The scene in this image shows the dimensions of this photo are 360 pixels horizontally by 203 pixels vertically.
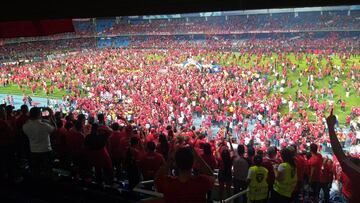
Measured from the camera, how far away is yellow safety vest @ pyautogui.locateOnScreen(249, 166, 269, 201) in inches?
155

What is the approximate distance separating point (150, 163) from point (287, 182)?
1479 millimetres

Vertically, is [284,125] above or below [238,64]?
below

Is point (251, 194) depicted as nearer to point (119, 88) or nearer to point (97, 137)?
point (97, 137)

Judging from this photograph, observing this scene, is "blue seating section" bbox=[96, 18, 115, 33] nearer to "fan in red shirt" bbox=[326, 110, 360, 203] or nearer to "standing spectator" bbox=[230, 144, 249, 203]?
"standing spectator" bbox=[230, 144, 249, 203]

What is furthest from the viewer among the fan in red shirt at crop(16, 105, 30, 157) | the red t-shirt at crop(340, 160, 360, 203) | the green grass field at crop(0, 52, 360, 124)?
the green grass field at crop(0, 52, 360, 124)

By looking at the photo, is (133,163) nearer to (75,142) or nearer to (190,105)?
(75,142)

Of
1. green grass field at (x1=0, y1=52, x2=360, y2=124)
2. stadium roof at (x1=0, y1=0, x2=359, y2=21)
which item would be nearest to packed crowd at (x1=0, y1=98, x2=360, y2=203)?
stadium roof at (x1=0, y1=0, x2=359, y2=21)

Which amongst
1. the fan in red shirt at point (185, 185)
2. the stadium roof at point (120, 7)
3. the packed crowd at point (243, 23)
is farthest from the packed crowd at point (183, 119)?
the packed crowd at point (243, 23)

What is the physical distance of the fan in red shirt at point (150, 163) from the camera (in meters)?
4.17

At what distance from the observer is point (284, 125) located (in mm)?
15602

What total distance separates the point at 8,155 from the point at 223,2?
3.22 metres

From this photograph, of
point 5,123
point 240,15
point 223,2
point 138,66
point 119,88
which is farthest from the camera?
point 240,15

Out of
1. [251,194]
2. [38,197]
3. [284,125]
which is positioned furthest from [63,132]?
[284,125]

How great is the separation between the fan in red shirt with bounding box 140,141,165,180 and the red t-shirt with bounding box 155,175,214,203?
1.82 m
